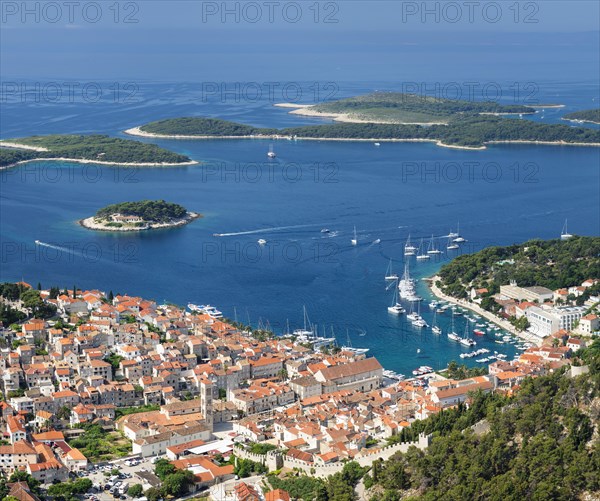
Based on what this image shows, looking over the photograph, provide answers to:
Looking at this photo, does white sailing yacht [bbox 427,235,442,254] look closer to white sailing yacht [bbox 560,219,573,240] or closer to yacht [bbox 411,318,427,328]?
white sailing yacht [bbox 560,219,573,240]

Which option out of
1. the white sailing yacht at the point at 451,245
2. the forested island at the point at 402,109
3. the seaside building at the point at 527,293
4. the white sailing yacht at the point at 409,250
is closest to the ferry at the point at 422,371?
the seaside building at the point at 527,293

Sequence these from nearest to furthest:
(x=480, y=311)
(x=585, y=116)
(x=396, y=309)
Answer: (x=396, y=309) < (x=480, y=311) < (x=585, y=116)

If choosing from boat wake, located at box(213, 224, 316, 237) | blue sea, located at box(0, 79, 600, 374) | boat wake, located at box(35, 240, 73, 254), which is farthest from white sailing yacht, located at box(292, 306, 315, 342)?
boat wake, located at box(35, 240, 73, 254)

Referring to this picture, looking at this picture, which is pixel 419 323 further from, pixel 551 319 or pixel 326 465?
pixel 326 465

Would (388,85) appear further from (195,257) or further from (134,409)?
(134,409)

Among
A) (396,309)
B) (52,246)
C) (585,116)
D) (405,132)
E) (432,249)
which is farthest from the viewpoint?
(585,116)

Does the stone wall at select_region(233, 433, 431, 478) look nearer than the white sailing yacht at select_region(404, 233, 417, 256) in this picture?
Yes

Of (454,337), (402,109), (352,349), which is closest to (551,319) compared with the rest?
(454,337)
